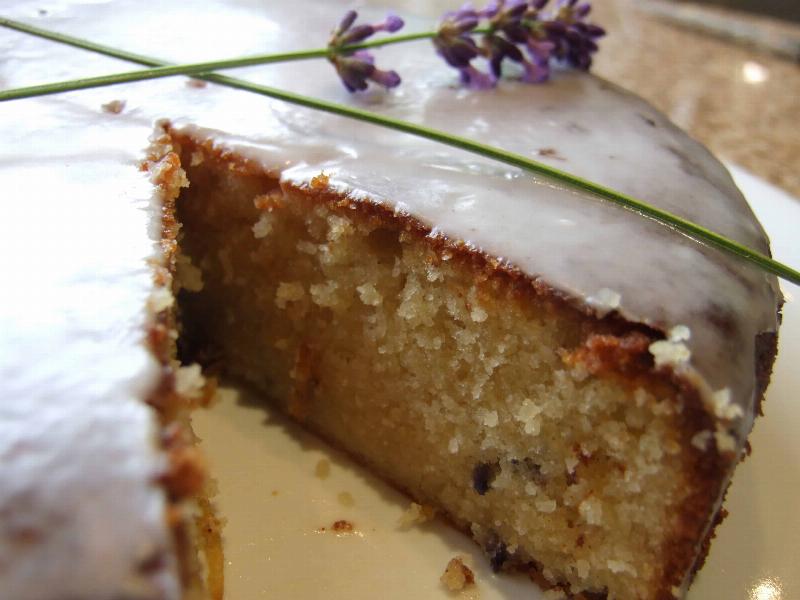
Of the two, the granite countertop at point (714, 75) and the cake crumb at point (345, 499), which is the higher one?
the granite countertop at point (714, 75)

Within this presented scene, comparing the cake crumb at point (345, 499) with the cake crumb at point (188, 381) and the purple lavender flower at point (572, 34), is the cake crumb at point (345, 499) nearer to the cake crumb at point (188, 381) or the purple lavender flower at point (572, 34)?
the cake crumb at point (188, 381)

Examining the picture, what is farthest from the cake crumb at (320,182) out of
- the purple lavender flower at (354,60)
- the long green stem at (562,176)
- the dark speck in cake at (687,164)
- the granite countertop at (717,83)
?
the granite countertop at (717,83)

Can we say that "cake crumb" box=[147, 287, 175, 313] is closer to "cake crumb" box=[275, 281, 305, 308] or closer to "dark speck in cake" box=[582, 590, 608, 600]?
"cake crumb" box=[275, 281, 305, 308]

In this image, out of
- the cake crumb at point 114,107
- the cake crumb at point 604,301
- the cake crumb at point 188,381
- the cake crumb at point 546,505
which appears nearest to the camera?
Result: the cake crumb at point 188,381

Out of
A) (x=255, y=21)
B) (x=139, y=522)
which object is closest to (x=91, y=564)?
(x=139, y=522)

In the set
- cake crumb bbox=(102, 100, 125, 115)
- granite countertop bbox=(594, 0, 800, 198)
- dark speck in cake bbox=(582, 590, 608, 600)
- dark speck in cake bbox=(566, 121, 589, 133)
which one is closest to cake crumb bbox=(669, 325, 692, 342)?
dark speck in cake bbox=(582, 590, 608, 600)

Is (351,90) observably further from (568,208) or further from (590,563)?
(590,563)
